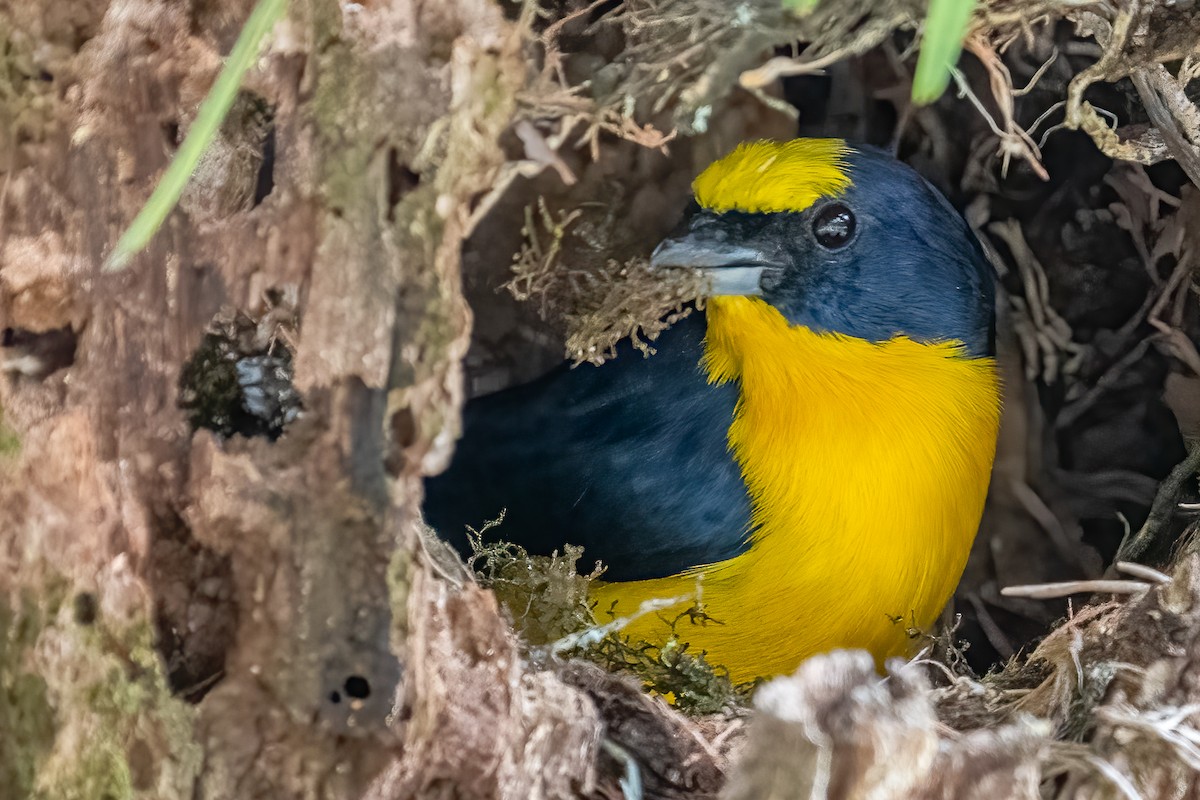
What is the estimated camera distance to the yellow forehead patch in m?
2.55

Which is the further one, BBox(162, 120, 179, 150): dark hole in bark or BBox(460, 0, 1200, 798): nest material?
BBox(162, 120, 179, 150): dark hole in bark

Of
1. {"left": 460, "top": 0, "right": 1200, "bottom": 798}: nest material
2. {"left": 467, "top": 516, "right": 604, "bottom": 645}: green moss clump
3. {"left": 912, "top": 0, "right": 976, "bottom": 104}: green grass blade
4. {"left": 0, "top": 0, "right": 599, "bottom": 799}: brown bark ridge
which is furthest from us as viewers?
{"left": 467, "top": 516, "right": 604, "bottom": 645}: green moss clump

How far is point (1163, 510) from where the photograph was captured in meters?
2.70

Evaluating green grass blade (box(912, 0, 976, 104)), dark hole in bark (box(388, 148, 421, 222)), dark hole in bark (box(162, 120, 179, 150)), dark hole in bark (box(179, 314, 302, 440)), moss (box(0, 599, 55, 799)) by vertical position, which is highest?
green grass blade (box(912, 0, 976, 104))

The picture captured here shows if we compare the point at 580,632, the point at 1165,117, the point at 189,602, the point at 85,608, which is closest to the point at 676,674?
the point at 580,632

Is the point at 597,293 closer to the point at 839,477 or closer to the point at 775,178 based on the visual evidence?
the point at 775,178

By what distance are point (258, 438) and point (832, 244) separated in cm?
155

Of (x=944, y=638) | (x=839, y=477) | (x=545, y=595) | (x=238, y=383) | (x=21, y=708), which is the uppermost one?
(x=238, y=383)

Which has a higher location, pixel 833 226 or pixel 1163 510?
pixel 833 226

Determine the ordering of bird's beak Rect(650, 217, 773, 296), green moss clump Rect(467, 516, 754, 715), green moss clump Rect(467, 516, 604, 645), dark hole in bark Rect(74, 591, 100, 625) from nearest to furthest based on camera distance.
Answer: dark hole in bark Rect(74, 591, 100, 625), green moss clump Rect(467, 516, 754, 715), green moss clump Rect(467, 516, 604, 645), bird's beak Rect(650, 217, 773, 296)

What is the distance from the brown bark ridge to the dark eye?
4.01ft

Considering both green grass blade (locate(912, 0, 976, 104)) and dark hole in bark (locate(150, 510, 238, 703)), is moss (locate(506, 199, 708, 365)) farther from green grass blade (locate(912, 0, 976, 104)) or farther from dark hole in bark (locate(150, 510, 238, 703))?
green grass blade (locate(912, 0, 976, 104))

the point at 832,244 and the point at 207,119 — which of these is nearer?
the point at 207,119

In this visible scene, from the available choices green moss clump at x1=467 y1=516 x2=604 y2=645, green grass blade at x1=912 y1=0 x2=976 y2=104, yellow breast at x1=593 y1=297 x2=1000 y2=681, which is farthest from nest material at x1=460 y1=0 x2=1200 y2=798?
green grass blade at x1=912 y1=0 x2=976 y2=104
